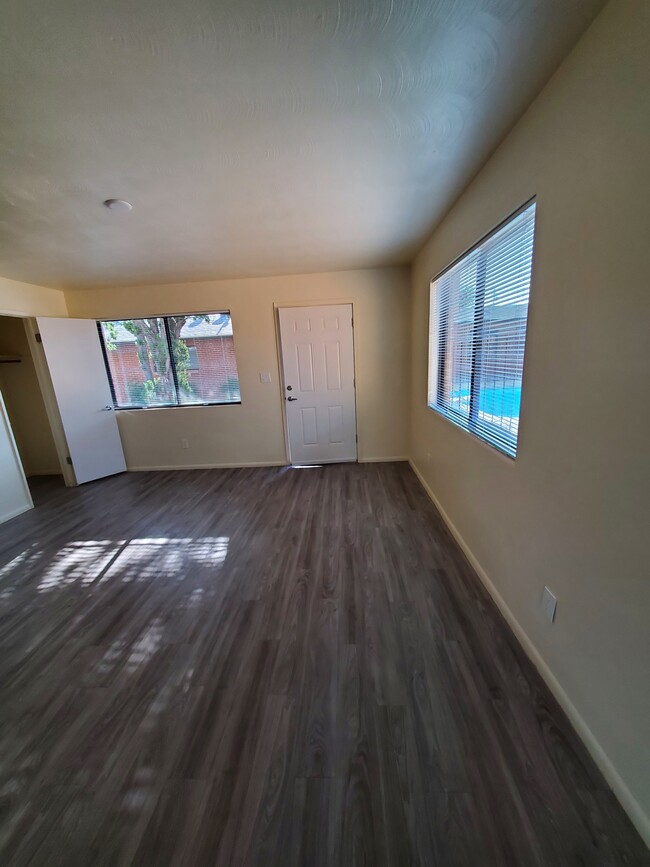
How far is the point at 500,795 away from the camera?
93 cm

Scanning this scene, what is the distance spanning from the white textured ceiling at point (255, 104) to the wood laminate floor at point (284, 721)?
235 cm

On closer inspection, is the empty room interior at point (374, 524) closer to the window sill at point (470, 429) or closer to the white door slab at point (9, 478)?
the window sill at point (470, 429)

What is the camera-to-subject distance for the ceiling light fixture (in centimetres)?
181

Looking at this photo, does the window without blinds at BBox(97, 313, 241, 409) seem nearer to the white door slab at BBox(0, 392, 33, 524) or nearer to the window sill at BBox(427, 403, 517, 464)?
the white door slab at BBox(0, 392, 33, 524)

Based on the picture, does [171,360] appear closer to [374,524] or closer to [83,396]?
[83,396]

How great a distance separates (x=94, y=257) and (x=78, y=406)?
1864 millimetres

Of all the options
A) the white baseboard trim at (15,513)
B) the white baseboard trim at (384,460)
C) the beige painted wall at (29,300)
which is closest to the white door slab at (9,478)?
the white baseboard trim at (15,513)

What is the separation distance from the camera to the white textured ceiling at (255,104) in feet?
2.94

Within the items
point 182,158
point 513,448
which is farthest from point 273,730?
point 182,158

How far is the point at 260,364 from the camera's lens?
3.80 meters

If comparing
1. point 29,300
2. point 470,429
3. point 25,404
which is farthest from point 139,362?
A: point 470,429

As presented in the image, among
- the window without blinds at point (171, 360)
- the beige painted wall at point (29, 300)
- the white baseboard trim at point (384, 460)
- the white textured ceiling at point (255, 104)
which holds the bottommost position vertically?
the white baseboard trim at point (384, 460)

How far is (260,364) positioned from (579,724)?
377 centimetres

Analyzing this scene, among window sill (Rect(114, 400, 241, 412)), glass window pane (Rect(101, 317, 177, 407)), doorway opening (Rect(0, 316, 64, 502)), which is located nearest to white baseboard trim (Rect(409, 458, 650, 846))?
window sill (Rect(114, 400, 241, 412))
